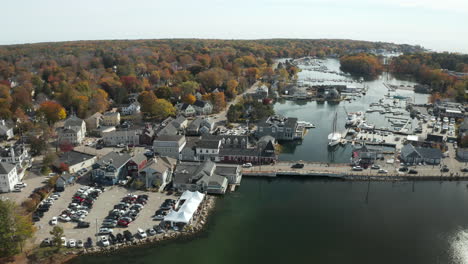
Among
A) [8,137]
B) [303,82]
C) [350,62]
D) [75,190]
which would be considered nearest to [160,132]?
[75,190]

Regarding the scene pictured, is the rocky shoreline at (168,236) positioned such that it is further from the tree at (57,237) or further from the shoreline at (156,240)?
the tree at (57,237)

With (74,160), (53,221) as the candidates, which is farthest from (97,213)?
(74,160)

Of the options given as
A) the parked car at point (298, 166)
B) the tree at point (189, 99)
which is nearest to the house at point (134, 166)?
the parked car at point (298, 166)

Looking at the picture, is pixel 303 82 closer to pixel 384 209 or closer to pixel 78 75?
pixel 78 75

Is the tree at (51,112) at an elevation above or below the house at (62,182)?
above

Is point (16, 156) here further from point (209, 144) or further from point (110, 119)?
point (209, 144)

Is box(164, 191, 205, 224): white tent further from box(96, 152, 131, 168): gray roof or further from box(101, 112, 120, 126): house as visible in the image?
box(101, 112, 120, 126): house
